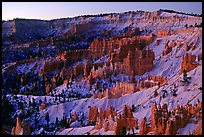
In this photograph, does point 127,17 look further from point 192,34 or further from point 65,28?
point 192,34

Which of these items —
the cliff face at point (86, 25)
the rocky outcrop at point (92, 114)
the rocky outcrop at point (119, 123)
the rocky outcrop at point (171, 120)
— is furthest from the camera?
the cliff face at point (86, 25)

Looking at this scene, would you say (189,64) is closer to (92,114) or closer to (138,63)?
(138,63)

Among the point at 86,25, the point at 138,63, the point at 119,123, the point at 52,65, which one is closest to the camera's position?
the point at 119,123

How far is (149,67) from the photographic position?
3300 cm

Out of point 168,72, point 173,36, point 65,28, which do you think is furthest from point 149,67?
point 65,28

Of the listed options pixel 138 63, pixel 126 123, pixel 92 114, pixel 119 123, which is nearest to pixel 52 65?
pixel 138 63

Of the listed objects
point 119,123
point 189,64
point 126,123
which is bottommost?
point 126,123

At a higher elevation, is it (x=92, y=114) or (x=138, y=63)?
(x=138, y=63)

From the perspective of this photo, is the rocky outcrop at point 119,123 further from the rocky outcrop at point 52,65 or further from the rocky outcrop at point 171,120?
the rocky outcrop at point 52,65

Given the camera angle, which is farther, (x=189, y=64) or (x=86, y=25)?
(x=86, y=25)

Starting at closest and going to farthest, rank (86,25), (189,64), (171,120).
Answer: (171,120) → (189,64) → (86,25)

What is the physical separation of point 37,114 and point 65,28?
50653 mm

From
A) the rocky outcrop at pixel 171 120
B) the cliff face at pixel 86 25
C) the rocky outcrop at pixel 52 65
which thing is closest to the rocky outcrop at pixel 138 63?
the rocky outcrop at pixel 52 65

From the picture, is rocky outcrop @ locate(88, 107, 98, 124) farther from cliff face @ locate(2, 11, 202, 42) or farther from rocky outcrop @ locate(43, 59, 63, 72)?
cliff face @ locate(2, 11, 202, 42)
